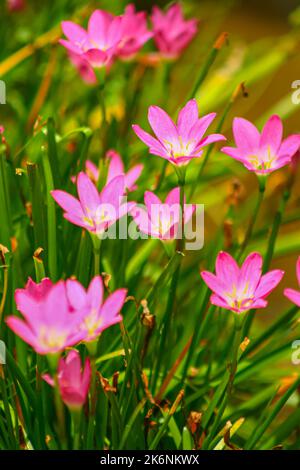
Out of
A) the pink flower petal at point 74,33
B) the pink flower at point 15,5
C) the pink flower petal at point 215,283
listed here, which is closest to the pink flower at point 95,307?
the pink flower petal at point 215,283

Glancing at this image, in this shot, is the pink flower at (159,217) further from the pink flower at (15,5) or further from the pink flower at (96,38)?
the pink flower at (15,5)

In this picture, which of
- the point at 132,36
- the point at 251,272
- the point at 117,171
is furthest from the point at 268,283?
the point at 132,36

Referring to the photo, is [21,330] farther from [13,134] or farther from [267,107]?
A: [267,107]

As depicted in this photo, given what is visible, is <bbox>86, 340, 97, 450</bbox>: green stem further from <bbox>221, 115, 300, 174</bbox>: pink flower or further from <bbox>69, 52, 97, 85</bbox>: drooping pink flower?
<bbox>69, 52, 97, 85</bbox>: drooping pink flower

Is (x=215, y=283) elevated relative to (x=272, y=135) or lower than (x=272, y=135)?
lower

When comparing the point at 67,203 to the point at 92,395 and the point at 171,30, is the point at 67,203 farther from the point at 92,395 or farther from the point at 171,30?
the point at 171,30
